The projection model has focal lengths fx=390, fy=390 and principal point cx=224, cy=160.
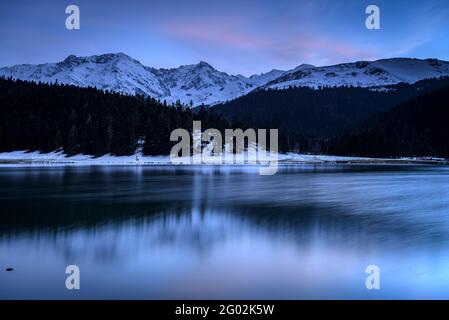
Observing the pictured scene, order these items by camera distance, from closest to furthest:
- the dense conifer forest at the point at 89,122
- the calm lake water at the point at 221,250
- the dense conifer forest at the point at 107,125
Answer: the calm lake water at the point at 221,250, the dense conifer forest at the point at 89,122, the dense conifer forest at the point at 107,125

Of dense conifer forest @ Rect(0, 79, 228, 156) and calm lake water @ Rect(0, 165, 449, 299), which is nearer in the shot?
calm lake water @ Rect(0, 165, 449, 299)

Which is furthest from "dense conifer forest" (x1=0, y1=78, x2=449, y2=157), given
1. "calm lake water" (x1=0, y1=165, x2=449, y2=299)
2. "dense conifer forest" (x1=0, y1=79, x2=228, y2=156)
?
"calm lake water" (x1=0, y1=165, x2=449, y2=299)

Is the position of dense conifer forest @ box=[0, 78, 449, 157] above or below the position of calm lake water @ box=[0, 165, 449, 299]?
above

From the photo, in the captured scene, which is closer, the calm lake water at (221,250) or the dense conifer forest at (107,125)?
the calm lake water at (221,250)

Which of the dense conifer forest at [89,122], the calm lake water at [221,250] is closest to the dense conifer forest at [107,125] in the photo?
the dense conifer forest at [89,122]

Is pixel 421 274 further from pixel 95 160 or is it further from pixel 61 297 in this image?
pixel 95 160

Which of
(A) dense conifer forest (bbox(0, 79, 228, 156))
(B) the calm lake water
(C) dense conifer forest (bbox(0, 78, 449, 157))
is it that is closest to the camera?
(B) the calm lake water

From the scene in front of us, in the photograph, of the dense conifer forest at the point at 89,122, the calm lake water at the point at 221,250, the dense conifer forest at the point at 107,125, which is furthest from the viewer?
the dense conifer forest at the point at 107,125

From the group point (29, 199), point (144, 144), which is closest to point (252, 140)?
point (144, 144)

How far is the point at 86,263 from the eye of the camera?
42.9 ft

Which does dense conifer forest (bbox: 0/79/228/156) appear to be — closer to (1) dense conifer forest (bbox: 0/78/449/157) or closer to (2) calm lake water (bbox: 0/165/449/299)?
(1) dense conifer forest (bbox: 0/78/449/157)

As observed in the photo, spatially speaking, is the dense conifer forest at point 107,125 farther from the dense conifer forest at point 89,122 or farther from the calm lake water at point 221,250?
the calm lake water at point 221,250

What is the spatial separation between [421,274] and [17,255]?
1379 centimetres

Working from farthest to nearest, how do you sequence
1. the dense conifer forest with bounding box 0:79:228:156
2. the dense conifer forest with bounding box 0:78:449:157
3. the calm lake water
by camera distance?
the dense conifer forest with bounding box 0:78:449:157, the dense conifer forest with bounding box 0:79:228:156, the calm lake water
